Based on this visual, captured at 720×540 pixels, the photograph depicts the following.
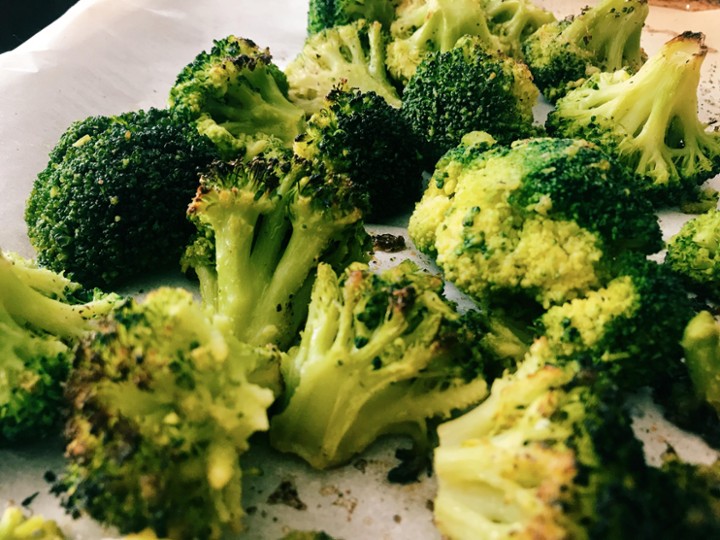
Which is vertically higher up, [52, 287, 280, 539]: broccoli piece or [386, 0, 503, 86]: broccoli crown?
[386, 0, 503, 86]: broccoli crown

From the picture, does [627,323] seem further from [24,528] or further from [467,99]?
[24,528]

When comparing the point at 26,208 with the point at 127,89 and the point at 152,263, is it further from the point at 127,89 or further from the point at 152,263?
the point at 127,89

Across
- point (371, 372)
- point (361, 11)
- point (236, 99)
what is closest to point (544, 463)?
point (371, 372)

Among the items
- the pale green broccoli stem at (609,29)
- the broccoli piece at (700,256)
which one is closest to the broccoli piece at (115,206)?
the broccoli piece at (700,256)

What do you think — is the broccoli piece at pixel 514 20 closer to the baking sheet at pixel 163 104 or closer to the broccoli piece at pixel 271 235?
the baking sheet at pixel 163 104

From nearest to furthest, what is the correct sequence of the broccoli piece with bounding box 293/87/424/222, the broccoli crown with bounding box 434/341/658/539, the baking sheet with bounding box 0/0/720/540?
the broccoli crown with bounding box 434/341/658/539 → the baking sheet with bounding box 0/0/720/540 → the broccoli piece with bounding box 293/87/424/222

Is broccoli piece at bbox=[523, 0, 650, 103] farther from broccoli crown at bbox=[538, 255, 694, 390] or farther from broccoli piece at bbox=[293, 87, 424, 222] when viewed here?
broccoli crown at bbox=[538, 255, 694, 390]

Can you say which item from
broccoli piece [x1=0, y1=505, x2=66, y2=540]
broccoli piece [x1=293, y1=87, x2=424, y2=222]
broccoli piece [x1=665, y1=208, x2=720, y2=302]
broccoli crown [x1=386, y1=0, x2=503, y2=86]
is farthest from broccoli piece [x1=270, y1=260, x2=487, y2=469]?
broccoli crown [x1=386, y1=0, x2=503, y2=86]
